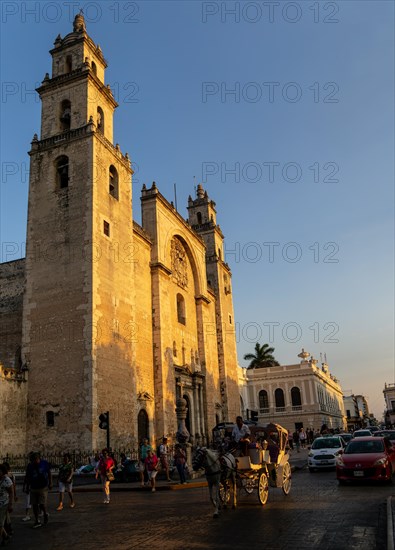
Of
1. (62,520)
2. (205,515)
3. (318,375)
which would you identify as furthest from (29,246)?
(318,375)

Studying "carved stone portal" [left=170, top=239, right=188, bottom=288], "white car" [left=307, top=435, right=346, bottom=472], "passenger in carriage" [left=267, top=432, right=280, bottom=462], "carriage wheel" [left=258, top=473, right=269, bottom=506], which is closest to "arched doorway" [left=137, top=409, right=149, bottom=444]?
"white car" [left=307, top=435, right=346, bottom=472]

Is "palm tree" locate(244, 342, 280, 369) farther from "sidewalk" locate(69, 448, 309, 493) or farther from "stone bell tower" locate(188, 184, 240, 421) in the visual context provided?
"sidewalk" locate(69, 448, 309, 493)

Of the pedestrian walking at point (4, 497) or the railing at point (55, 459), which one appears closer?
the pedestrian walking at point (4, 497)

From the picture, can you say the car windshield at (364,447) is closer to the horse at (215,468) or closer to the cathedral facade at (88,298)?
the horse at (215,468)

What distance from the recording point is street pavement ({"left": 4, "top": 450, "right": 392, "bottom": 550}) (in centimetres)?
709

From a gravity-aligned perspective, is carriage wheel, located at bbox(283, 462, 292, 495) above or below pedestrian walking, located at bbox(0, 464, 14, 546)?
below

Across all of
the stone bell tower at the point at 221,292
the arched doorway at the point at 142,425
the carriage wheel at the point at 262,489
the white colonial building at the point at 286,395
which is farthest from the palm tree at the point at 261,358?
the carriage wheel at the point at 262,489

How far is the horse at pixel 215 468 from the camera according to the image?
9695 millimetres

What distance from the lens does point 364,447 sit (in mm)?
14305

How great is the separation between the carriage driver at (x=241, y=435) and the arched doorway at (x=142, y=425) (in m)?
15.5

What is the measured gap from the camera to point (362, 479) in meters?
13.2

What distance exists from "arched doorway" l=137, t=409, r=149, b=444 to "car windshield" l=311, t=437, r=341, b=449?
1001 cm

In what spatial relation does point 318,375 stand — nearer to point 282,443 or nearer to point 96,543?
point 282,443

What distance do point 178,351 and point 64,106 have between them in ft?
55.0
